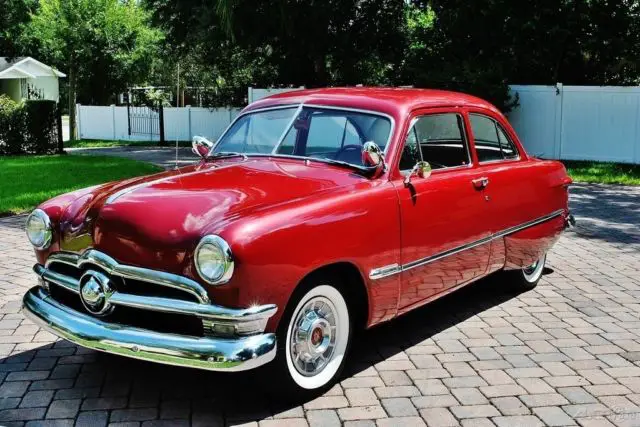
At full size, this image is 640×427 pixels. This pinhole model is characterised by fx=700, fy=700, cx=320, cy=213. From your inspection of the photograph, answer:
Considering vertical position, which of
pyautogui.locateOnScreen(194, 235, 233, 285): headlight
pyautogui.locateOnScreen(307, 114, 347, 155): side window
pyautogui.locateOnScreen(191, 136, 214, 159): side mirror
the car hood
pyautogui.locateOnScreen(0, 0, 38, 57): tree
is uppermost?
pyautogui.locateOnScreen(0, 0, 38, 57): tree

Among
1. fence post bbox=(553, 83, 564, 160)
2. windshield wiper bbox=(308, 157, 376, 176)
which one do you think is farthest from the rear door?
fence post bbox=(553, 83, 564, 160)

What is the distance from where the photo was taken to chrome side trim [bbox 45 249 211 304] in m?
3.49

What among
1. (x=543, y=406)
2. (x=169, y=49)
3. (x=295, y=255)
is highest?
(x=169, y=49)

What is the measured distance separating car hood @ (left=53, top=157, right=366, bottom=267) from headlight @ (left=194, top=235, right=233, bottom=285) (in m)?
0.08

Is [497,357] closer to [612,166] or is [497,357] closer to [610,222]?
[610,222]

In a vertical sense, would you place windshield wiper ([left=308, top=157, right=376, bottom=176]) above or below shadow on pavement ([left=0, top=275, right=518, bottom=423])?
above

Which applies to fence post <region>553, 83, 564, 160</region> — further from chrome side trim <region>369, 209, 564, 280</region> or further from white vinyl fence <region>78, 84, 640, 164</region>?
chrome side trim <region>369, 209, 564, 280</region>

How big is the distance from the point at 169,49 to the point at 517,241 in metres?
19.0

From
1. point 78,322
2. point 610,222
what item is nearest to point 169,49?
point 610,222

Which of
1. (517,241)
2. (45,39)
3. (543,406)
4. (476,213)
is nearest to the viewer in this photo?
(543,406)

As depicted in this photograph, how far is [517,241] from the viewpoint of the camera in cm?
566

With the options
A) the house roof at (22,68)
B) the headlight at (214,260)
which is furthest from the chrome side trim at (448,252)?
the house roof at (22,68)

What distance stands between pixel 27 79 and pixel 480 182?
122ft

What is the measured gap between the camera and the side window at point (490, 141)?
5.52m
